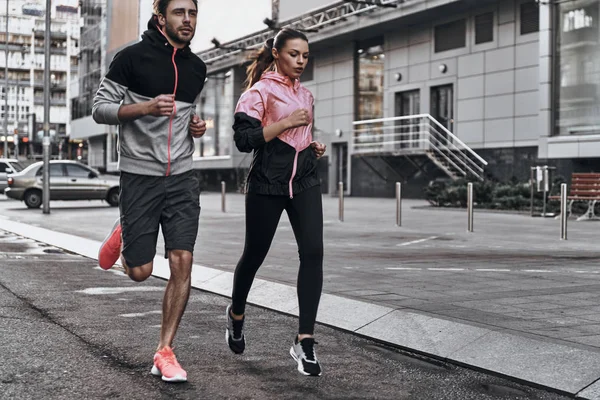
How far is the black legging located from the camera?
4.53 meters

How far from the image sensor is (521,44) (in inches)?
1037

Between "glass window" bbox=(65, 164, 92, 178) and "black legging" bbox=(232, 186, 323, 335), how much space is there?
2167 centimetres

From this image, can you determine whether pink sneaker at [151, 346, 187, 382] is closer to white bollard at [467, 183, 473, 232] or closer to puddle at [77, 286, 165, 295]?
puddle at [77, 286, 165, 295]

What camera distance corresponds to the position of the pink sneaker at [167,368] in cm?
414

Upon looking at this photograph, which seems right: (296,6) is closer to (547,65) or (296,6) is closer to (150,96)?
(547,65)

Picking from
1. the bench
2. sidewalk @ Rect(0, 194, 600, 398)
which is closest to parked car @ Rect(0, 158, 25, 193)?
sidewalk @ Rect(0, 194, 600, 398)

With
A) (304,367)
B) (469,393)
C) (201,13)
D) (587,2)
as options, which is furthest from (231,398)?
(201,13)

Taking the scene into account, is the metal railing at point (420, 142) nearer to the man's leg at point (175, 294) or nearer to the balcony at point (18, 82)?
the man's leg at point (175, 294)

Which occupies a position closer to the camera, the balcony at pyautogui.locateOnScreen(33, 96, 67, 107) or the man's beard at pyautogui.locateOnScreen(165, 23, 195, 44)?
the man's beard at pyautogui.locateOnScreen(165, 23, 195, 44)

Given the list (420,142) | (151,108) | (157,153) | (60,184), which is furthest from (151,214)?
(420,142)

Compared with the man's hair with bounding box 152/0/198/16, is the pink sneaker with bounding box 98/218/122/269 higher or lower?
lower

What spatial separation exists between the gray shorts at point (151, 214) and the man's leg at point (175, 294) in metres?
0.05

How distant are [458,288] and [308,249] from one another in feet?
10.3

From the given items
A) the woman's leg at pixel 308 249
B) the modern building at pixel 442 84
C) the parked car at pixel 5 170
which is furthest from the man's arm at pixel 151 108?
the parked car at pixel 5 170
